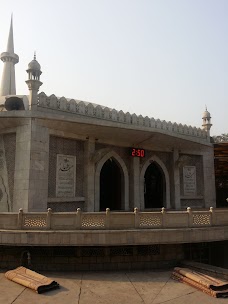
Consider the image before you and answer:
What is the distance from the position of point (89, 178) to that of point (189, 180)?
7418mm

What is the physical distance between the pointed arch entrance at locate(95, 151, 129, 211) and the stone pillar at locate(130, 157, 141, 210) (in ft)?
0.89

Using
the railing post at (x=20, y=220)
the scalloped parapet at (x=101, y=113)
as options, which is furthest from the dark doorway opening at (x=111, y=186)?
the railing post at (x=20, y=220)

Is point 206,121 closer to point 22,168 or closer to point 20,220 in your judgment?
point 22,168

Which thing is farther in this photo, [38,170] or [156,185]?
[156,185]

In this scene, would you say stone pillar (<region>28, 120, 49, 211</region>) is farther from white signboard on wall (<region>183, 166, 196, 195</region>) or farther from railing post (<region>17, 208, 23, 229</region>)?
white signboard on wall (<region>183, 166, 196, 195</region>)

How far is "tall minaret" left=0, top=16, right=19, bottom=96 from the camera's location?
31312 millimetres

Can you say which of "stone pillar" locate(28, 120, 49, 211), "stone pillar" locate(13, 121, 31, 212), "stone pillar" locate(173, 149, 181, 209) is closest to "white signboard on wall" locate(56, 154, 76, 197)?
"stone pillar" locate(28, 120, 49, 211)

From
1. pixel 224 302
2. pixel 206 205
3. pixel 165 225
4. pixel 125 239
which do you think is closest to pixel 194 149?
pixel 206 205

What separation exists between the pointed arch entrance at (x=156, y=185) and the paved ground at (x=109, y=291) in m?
8.35

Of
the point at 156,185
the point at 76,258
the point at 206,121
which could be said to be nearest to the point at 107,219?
the point at 76,258

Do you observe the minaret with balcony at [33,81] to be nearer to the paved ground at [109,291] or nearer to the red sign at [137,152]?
the red sign at [137,152]

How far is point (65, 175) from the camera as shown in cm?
1246

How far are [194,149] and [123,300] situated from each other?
1268cm

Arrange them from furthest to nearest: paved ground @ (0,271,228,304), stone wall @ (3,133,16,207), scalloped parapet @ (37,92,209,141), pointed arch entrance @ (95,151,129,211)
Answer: pointed arch entrance @ (95,151,129,211), scalloped parapet @ (37,92,209,141), stone wall @ (3,133,16,207), paved ground @ (0,271,228,304)
